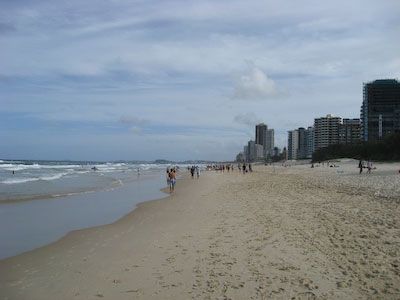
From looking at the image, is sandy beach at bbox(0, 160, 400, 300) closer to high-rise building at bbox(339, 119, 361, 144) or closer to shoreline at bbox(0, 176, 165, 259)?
shoreline at bbox(0, 176, 165, 259)

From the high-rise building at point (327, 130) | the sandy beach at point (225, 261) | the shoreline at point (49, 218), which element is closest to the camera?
the sandy beach at point (225, 261)

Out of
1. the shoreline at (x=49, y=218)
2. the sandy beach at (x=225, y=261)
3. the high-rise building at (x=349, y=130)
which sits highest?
the high-rise building at (x=349, y=130)

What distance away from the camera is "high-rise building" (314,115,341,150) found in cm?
18150

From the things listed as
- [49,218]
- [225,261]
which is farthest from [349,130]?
[225,261]

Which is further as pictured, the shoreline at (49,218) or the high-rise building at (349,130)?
the high-rise building at (349,130)

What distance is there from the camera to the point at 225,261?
26.9 feet

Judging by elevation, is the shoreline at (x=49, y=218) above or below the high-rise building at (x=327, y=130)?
below

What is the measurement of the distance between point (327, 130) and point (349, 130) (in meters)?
11.0

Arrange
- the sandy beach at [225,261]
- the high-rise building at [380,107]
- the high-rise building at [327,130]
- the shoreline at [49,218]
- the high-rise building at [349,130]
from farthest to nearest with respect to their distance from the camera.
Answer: the high-rise building at [327,130], the high-rise building at [349,130], the high-rise building at [380,107], the shoreline at [49,218], the sandy beach at [225,261]

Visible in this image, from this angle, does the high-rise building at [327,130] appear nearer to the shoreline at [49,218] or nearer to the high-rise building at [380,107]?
the high-rise building at [380,107]

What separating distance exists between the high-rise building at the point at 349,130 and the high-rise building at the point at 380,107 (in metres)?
27.5

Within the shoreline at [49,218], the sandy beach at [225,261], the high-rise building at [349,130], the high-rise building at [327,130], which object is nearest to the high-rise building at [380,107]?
the high-rise building at [349,130]

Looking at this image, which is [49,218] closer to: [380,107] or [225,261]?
[225,261]

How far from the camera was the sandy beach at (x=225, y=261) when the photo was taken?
652 cm
